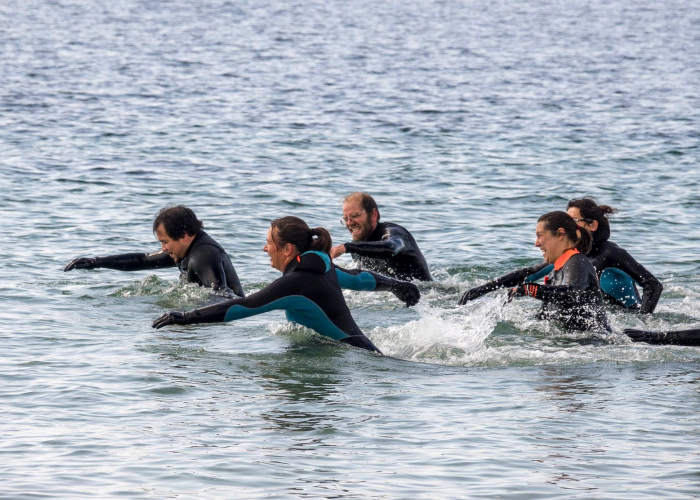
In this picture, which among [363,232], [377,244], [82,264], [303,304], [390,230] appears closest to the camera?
[303,304]

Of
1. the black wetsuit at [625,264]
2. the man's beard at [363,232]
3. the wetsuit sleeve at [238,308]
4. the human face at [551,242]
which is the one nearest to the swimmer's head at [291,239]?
the wetsuit sleeve at [238,308]

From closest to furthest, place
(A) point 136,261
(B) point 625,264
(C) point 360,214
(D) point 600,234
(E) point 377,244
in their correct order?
(D) point 600,234
(B) point 625,264
(E) point 377,244
(A) point 136,261
(C) point 360,214

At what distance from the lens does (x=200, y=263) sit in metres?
12.2

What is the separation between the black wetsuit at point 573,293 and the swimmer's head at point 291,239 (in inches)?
76.4

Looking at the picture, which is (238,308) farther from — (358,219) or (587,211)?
(587,211)

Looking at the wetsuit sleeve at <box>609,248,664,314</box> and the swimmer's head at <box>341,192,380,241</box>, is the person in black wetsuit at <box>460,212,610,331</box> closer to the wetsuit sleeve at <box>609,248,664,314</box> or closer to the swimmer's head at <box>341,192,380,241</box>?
the wetsuit sleeve at <box>609,248,664,314</box>

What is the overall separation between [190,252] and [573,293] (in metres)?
4.27

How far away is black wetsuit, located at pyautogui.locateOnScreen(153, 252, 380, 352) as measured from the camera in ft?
31.1

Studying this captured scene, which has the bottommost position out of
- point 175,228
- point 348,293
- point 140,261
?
point 348,293

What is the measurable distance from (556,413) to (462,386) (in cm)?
105

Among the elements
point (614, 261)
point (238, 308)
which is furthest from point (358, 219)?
point (238, 308)

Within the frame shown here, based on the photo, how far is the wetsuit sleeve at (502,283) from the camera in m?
11.6

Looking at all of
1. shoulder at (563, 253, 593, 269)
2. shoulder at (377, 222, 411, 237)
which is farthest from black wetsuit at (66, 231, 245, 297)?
shoulder at (563, 253, 593, 269)

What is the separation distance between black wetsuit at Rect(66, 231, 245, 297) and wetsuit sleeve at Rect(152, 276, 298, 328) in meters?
2.59
